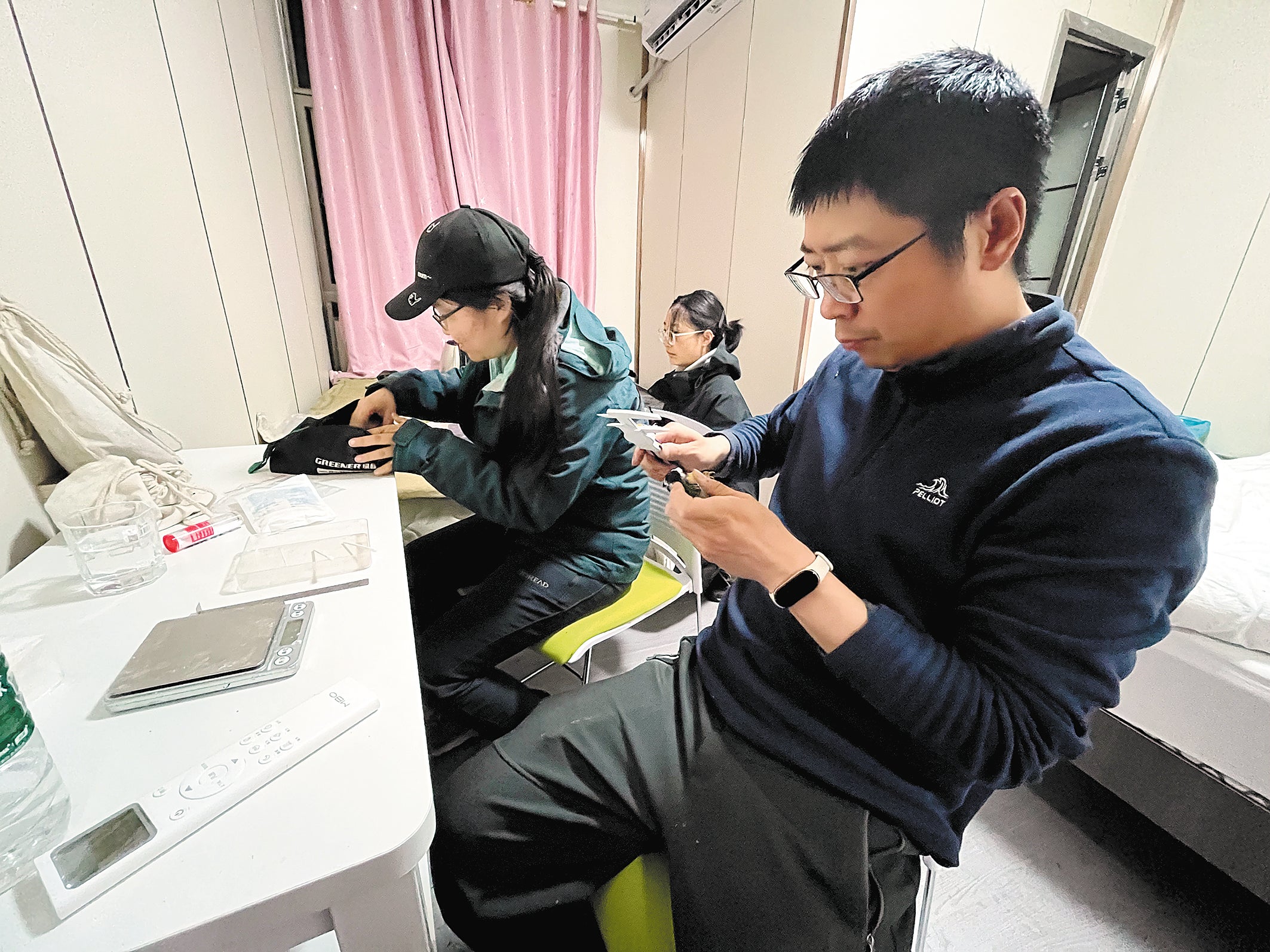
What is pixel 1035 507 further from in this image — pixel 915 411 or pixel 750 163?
pixel 750 163

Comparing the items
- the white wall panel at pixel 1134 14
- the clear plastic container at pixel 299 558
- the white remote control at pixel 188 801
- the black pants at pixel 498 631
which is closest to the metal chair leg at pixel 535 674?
the black pants at pixel 498 631

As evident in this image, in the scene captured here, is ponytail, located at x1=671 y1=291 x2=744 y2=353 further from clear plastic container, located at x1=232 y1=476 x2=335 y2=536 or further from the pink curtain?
clear plastic container, located at x1=232 y1=476 x2=335 y2=536

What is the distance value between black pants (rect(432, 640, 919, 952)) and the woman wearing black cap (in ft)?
1.02

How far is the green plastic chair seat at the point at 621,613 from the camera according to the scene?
1158 mm

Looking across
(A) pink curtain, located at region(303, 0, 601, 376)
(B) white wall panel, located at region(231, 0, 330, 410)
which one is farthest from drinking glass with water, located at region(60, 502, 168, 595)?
(A) pink curtain, located at region(303, 0, 601, 376)

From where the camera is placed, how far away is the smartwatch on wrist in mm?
567

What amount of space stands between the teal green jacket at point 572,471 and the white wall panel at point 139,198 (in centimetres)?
53

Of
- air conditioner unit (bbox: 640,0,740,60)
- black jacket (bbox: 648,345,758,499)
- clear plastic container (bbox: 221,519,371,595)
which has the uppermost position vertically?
air conditioner unit (bbox: 640,0,740,60)

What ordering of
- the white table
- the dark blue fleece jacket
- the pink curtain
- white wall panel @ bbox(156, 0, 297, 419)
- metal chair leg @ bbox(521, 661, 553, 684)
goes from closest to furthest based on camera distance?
the white table → the dark blue fleece jacket → white wall panel @ bbox(156, 0, 297, 419) → metal chair leg @ bbox(521, 661, 553, 684) → the pink curtain

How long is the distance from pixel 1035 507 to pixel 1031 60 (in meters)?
2.28

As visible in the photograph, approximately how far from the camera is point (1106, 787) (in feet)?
4.00

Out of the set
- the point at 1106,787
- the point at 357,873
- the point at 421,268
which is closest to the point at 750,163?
the point at 421,268

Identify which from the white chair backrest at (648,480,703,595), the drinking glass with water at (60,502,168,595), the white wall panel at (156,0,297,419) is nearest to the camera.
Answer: the drinking glass with water at (60,502,168,595)

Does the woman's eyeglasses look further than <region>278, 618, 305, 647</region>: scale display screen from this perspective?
Yes
